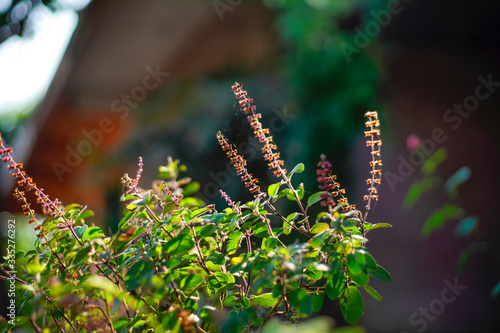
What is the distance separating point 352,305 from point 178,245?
42 cm

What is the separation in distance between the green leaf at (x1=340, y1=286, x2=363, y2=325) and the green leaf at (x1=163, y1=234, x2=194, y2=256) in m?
0.38

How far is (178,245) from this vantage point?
98cm

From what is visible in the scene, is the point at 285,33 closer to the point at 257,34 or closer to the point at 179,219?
the point at 257,34

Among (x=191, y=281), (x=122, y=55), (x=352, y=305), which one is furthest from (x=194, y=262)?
(x=122, y=55)

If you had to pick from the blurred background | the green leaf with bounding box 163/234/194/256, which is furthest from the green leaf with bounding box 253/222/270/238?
the blurred background

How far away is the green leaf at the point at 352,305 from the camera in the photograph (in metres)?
1.01

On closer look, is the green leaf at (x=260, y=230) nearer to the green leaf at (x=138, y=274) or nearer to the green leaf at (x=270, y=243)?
the green leaf at (x=270, y=243)

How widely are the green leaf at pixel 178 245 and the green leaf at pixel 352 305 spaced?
1.25 ft

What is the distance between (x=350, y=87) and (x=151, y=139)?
2.69 m

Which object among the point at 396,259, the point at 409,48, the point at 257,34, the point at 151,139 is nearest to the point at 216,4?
the point at 257,34

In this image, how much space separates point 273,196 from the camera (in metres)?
1.16

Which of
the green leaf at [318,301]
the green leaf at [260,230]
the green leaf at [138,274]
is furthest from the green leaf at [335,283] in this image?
the green leaf at [138,274]

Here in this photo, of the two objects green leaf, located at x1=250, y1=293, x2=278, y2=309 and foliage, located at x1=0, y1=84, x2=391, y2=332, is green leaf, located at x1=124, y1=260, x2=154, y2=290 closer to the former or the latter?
foliage, located at x1=0, y1=84, x2=391, y2=332

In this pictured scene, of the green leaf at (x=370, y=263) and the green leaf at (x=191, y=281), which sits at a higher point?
the green leaf at (x=370, y=263)
